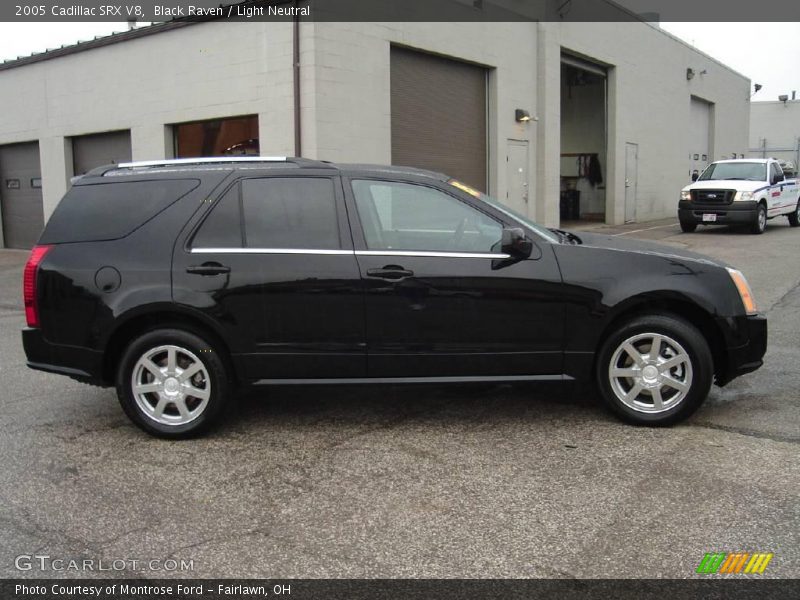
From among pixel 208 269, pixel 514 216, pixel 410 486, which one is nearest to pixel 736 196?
pixel 514 216

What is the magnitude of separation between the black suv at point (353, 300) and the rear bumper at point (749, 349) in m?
0.01

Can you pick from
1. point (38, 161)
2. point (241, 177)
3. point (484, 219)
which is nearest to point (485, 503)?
point (484, 219)

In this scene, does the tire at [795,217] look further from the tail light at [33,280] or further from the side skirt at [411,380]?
the tail light at [33,280]

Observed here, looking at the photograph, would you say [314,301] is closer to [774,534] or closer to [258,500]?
[258,500]

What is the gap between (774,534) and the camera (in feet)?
11.3

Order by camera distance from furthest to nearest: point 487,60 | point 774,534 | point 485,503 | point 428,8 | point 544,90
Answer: point 544,90 < point 487,60 < point 428,8 < point 485,503 < point 774,534

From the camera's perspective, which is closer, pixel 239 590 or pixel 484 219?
pixel 239 590

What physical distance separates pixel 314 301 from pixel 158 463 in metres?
1.39

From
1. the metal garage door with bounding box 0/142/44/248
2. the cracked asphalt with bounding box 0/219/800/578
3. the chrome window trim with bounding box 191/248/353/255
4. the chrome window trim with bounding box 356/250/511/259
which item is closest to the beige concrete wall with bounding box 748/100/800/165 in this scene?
the metal garage door with bounding box 0/142/44/248

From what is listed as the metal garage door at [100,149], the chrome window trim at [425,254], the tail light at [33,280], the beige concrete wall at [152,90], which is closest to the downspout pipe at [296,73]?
the beige concrete wall at [152,90]

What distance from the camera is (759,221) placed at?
1877cm

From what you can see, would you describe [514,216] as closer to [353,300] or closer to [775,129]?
[353,300]

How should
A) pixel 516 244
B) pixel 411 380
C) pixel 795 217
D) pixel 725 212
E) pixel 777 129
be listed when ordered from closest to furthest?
pixel 516 244, pixel 411 380, pixel 725 212, pixel 795 217, pixel 777 129

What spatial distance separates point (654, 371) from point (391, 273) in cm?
186
